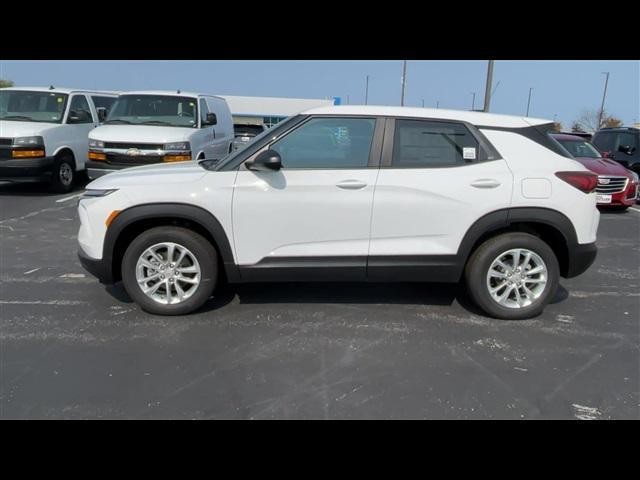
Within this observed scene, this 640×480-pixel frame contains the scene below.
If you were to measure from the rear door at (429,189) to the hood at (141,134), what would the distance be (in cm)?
556

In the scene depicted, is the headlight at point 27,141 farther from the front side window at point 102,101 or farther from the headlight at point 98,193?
the headlight at point 98,193

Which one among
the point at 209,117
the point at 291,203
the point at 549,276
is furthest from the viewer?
the point at 209,117

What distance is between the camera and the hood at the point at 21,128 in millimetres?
8777

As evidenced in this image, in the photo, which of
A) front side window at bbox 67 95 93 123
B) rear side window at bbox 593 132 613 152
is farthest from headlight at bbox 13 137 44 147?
rear side window at bbox 593 132 613 152

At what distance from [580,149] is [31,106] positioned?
1195 centimetres

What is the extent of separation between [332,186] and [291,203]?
36 cm
